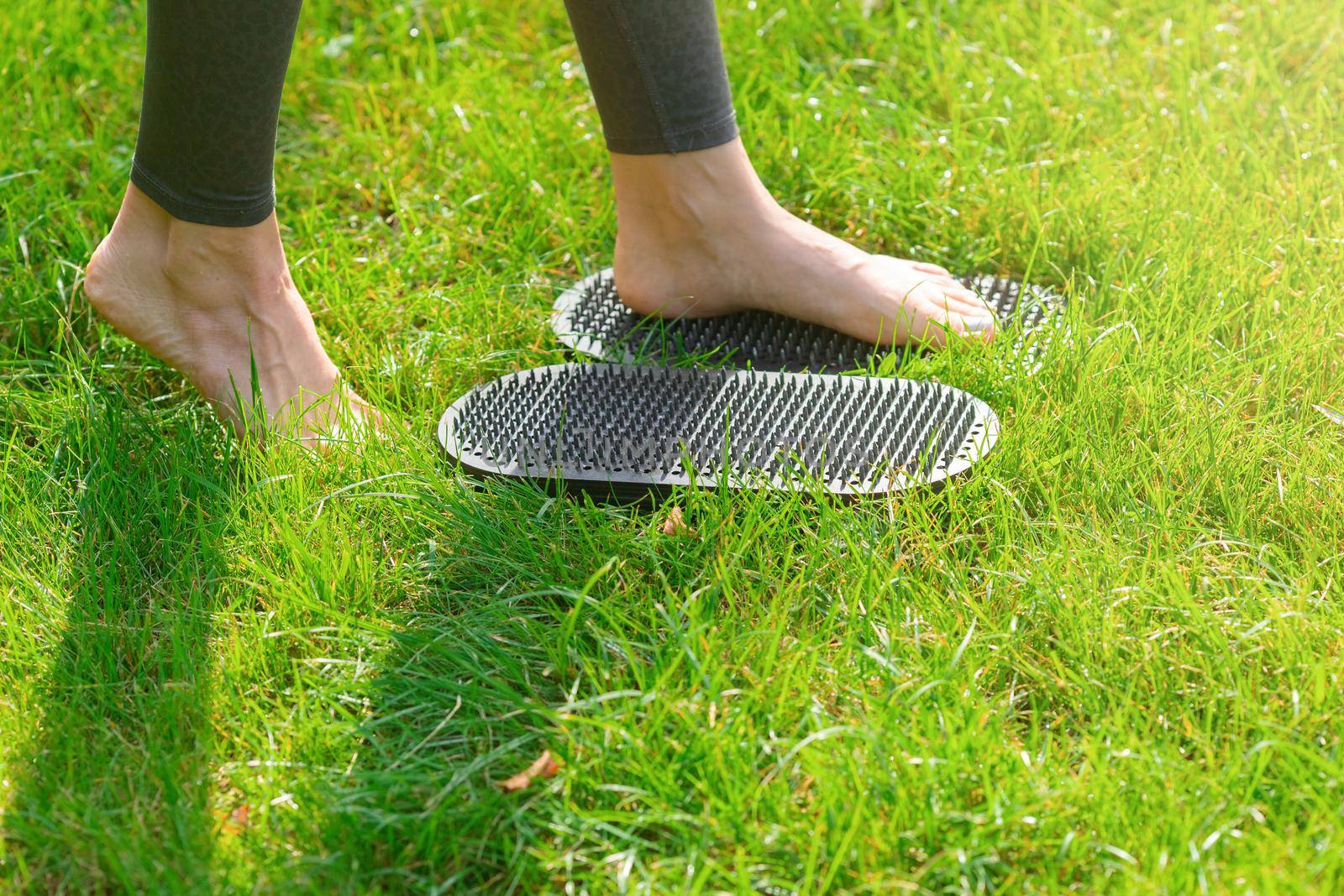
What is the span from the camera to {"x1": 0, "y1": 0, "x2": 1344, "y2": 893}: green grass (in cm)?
112

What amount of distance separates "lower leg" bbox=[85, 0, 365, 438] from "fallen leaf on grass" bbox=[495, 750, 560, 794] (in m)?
0.62

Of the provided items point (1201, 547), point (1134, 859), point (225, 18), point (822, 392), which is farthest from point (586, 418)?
point (1134, 859)

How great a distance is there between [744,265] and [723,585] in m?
0.66

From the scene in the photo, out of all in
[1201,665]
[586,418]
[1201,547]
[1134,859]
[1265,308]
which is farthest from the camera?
[1265,308]

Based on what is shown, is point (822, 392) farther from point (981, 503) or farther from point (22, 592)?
point (22, 592)

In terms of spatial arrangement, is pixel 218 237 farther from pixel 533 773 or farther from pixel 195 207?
pixel 533 773

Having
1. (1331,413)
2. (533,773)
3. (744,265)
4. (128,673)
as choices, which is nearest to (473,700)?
(533,773)

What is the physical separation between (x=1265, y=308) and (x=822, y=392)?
0.66m

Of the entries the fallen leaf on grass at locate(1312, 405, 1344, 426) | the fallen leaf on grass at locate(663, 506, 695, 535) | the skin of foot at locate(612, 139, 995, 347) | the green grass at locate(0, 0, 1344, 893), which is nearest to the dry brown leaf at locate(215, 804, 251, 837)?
the green grass at locate(0, 0, 1344, 893)

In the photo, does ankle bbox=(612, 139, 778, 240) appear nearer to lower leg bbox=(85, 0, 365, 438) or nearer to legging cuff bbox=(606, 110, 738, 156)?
legging cuff bbox=(606, 110, 738, 156)

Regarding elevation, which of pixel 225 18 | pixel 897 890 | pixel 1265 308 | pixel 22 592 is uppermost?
pixel 225 18

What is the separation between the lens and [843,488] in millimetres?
1490

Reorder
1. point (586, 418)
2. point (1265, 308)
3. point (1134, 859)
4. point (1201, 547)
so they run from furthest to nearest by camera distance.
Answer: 1. point (1265, 308)
2. point (586, 418)
3. point (1201, 547)
4. point (1134, 859)

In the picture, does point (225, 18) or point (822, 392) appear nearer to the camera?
point (225, 18)
